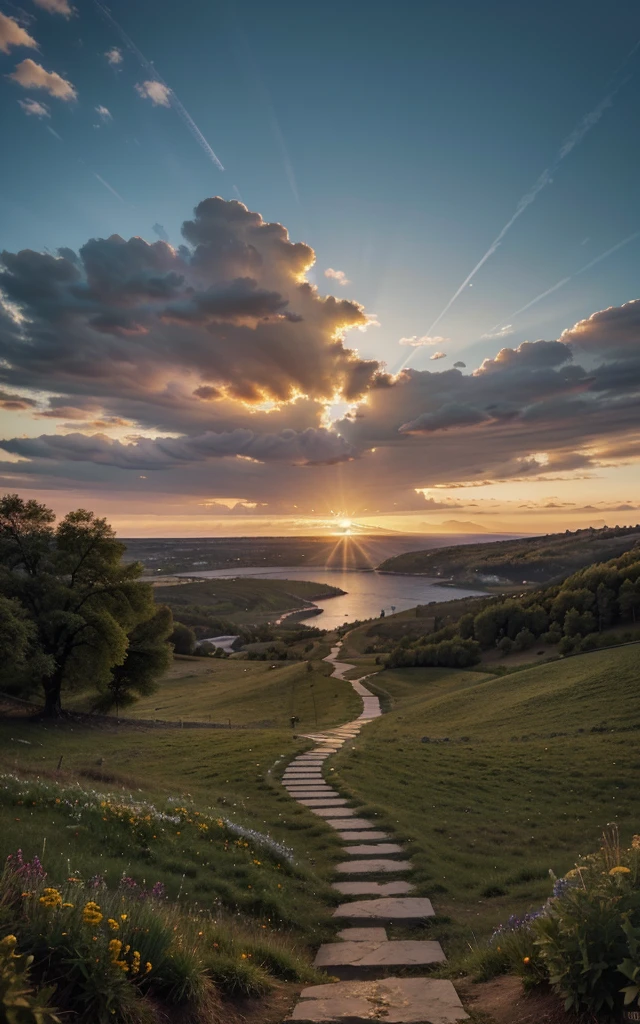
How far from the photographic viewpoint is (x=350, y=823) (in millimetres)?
13062

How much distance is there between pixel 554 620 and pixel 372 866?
2058 inches

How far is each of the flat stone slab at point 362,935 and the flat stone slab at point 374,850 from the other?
288cm

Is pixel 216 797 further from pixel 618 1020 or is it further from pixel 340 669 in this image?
pixel 340 669

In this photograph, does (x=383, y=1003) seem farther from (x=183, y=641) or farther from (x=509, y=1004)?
(x=183, y=641)

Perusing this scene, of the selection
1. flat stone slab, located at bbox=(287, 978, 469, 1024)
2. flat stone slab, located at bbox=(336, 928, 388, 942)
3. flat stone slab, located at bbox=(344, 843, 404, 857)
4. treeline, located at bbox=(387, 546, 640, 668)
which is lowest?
treeline, located at bbox=(387, 546, 640, 668)

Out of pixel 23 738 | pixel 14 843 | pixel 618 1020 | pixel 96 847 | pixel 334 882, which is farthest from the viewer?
pixel 23 738

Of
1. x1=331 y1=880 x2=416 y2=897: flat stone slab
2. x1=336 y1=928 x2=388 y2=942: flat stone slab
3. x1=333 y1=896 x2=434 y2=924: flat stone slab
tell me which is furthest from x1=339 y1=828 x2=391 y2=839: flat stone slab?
x1=336 y1=928 x2=388 y2=942: flat stone slab

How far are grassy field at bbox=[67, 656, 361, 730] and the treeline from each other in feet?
43.0

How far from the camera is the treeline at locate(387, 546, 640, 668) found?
5062 cm

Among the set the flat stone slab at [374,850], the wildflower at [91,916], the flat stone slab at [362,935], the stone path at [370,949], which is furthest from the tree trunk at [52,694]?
the wildflower at [91,916]

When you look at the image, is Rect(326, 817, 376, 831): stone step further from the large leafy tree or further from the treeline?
the treeline

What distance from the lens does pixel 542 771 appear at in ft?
61.8

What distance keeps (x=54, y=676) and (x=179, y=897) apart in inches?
989

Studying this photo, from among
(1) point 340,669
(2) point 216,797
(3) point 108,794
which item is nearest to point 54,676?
(2) point 216,797
